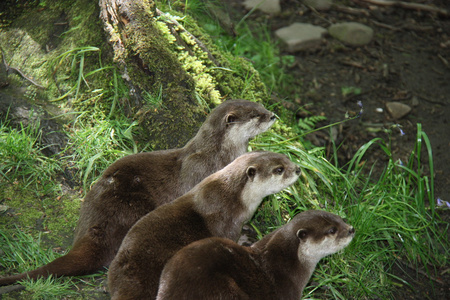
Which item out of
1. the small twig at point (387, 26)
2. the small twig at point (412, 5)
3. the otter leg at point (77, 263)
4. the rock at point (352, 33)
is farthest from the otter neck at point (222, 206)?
the small twig at point (412, 5)

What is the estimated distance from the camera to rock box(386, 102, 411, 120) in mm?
5664

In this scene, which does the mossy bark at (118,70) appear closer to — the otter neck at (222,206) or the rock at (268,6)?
the otter neck at (222,206)

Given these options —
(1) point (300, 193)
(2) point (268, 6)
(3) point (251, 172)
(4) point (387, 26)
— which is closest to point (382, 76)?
(4) point (387, 26)

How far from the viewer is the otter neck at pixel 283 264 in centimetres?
271

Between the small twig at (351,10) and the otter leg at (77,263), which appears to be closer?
the otter leg at (77,263)

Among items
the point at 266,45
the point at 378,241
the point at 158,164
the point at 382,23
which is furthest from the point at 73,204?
the point at 382,23

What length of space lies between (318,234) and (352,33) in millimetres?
4494

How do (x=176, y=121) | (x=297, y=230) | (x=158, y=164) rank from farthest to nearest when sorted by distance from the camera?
(x=176, y=121) < (x=158, y=164) < (x=297, y=230)

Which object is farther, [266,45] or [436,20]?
[436,20]

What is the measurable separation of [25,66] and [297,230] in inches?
110

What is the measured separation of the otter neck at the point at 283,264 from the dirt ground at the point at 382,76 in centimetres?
236

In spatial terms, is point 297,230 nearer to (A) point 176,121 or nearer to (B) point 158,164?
(B) point 158,164

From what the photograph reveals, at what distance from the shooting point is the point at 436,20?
6.98m

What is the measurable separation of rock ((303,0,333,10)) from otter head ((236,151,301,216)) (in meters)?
4.57
